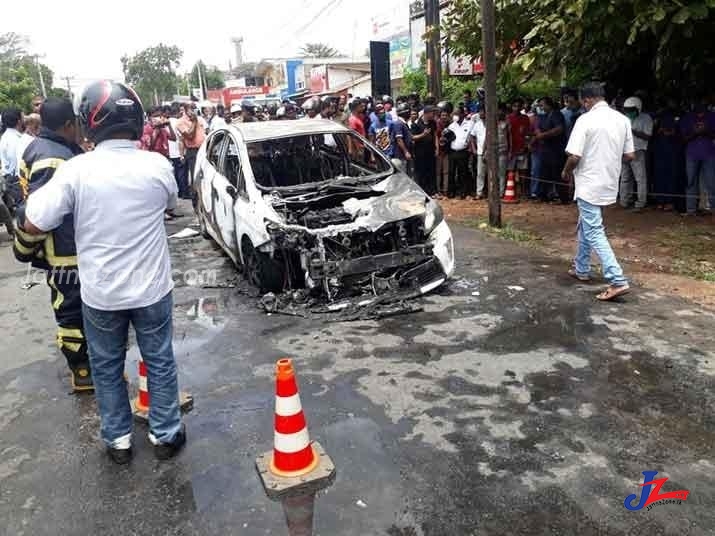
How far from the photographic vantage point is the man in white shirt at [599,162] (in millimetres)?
5527

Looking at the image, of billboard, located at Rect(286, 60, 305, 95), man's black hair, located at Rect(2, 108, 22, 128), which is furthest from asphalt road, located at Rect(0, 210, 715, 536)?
billboard, located at Rect(286, 60, 305, 95)

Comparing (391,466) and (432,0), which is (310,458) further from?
(432,0)

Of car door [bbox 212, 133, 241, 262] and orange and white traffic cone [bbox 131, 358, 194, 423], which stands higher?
car door [bbox 212, 133, 241, 262]

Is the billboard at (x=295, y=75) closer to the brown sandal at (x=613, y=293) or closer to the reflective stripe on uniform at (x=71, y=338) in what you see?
the brown sandal at (x=613, y=293)

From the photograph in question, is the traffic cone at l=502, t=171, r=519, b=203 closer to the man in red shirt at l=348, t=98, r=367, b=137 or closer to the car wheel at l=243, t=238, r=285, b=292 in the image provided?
the man in red shirt at l=348, t=98, r=367, b=137

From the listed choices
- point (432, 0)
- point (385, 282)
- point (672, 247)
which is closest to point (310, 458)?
point (385, 282)

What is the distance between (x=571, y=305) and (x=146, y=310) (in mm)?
3798

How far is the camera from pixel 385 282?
562 cm

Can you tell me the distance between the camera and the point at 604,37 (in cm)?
732

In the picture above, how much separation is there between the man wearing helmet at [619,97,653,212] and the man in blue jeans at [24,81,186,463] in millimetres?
7736

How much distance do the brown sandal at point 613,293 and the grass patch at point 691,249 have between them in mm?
1315

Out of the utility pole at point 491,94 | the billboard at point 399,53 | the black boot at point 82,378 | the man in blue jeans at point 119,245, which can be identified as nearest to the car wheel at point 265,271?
the black boot at point 82,378

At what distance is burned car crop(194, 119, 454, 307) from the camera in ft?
17.8

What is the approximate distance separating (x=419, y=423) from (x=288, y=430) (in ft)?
3.02
